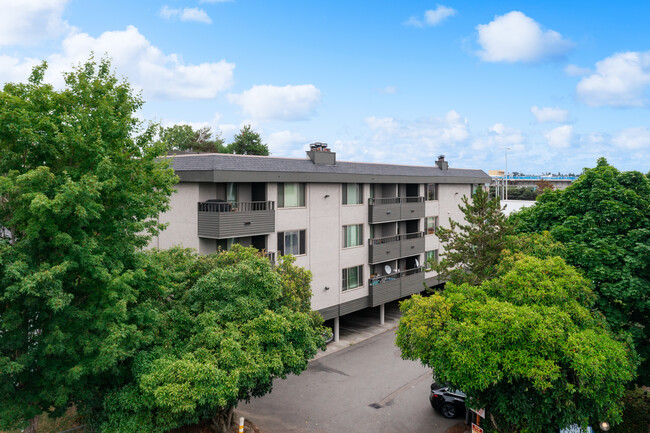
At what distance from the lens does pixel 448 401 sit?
19594mm

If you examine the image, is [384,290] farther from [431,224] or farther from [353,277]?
[431,224]

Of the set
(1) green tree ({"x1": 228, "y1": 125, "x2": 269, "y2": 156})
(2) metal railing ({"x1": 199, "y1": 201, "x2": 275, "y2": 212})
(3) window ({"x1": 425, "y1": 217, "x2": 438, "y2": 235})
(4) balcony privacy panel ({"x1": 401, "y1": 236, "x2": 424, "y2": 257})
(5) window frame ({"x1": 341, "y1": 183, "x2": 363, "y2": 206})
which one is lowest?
(4) balcony privacy panel ({"x1": 401, "y1": 236, "x2": 424, "y2": 257})

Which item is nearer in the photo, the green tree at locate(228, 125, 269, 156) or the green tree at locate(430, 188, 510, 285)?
the green tree at locate(430, 188, 510, 285)

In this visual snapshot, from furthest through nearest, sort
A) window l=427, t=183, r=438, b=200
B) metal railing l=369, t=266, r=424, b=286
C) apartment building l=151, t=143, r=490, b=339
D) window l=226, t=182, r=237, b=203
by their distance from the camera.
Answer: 1. window l=427, t=183, r=438, b=200
2. metal railing l=369, t=266, r=424, b=286
3. window l=226, t=182, r=237, b=203
4. apartment building l=151, t=143, r=490, b=339

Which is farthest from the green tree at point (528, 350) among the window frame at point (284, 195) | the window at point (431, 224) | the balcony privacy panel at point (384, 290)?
the window at point (431, 224)

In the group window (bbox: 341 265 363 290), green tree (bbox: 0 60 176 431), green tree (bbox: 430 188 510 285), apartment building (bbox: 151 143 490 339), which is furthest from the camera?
window (bbox: 341 265 363 290)

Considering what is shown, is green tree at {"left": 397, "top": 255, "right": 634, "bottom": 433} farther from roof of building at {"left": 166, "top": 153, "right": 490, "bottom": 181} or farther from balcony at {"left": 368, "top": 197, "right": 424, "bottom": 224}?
balcony at {"left": 368, "top": 197, "right": 424, "bottom": 224}

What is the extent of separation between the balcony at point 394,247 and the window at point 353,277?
1111mm

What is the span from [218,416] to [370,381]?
9.53 metres

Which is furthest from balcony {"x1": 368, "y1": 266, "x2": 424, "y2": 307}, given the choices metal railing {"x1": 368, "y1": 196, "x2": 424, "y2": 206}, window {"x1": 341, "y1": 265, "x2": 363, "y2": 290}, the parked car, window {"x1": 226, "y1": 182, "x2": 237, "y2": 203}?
window {"x1": 226, "y1": 182, "x2": 237, "y2": 203}

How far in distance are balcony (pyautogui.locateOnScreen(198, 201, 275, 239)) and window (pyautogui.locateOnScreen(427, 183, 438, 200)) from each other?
16981mm

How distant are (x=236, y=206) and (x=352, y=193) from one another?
28.9 ft

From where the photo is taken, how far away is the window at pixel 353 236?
2838cm

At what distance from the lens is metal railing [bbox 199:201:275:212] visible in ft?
70.4
